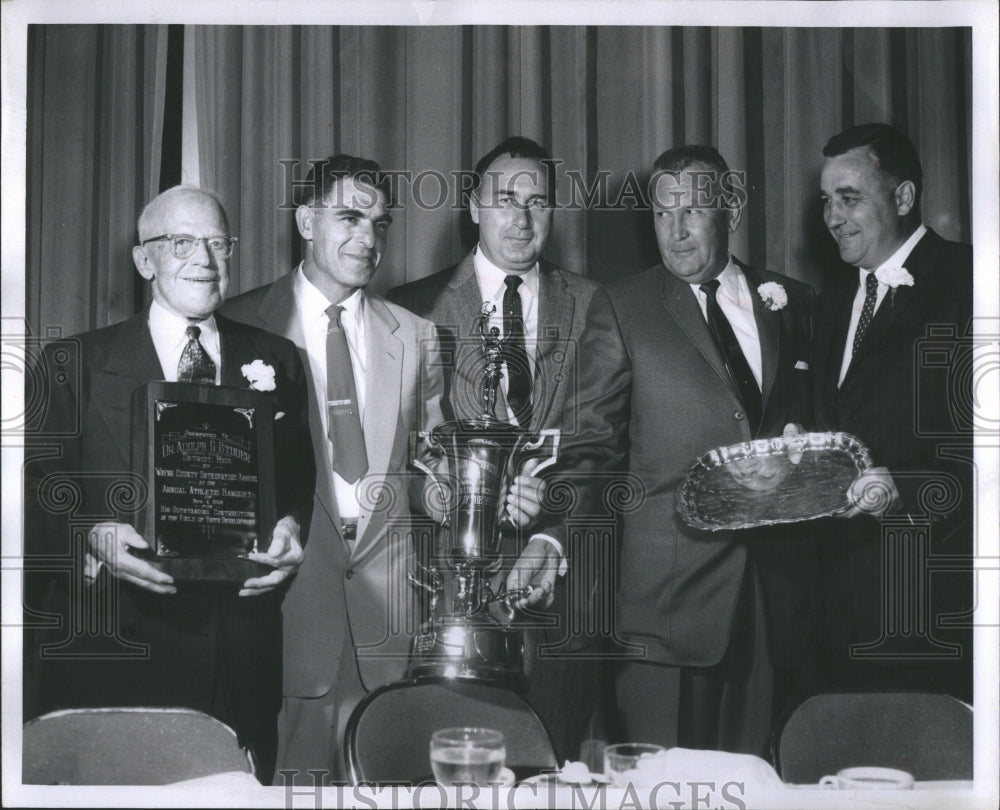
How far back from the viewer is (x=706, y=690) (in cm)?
344

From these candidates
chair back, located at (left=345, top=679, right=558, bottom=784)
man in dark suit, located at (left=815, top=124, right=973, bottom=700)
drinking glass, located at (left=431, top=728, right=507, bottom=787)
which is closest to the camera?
drinking glass, located at (left=431, top=728, right=507, bottom=787)

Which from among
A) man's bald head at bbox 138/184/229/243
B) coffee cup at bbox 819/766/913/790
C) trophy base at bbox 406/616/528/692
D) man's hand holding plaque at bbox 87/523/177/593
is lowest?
coffee cup at bbox 819/766/913/790

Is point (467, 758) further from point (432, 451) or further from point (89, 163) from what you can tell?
point (89, 163)

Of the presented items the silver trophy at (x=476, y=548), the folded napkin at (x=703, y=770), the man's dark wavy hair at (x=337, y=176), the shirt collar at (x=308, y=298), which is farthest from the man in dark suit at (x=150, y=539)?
the folded napkin at (x=703, y=770)

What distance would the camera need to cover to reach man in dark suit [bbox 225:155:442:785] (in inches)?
135

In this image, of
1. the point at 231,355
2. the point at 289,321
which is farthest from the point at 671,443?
the point at 231,355

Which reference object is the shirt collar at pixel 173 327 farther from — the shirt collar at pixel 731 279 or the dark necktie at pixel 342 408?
the shirt collar at pixel 731 279

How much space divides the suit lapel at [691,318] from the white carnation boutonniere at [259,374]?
107cm

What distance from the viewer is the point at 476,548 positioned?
341 centimetres

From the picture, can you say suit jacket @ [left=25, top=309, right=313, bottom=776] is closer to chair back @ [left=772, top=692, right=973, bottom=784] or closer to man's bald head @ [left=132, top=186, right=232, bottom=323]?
man's bald head @ [left=132, top=186, right=232, bottom=323]

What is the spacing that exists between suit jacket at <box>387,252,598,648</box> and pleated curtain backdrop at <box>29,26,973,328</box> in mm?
58

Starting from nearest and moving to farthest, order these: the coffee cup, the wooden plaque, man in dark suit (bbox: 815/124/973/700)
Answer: the coffee cup < the wooden plaque < man in dark suit (bbox: 815/124/973/700)

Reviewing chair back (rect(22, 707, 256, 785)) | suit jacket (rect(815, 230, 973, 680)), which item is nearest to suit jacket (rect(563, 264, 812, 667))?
suit jacket (rect(815, 230, 973, 680))

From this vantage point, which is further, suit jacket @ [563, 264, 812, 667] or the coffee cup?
suit jacket @ [563, 264, 812, 667]
